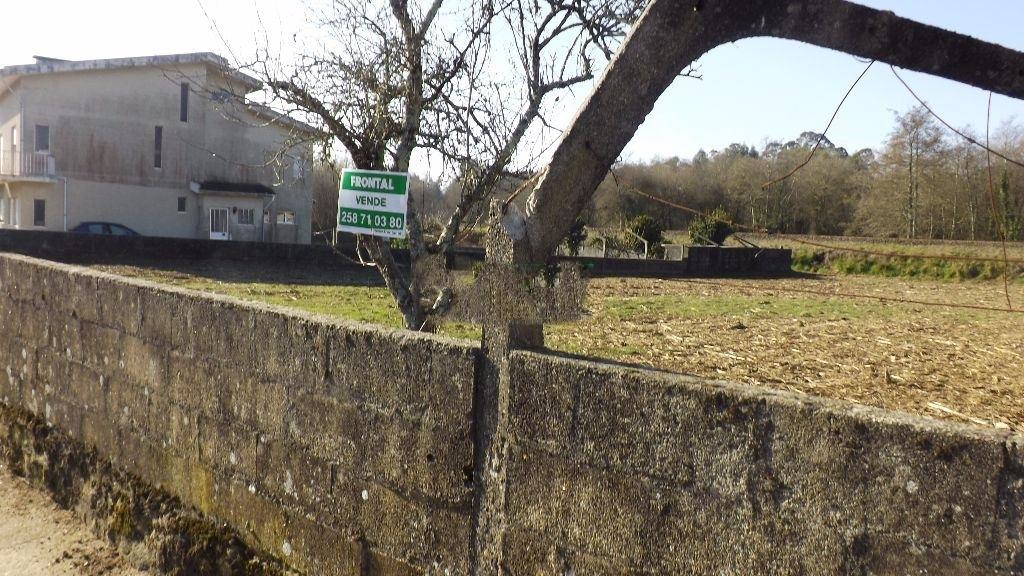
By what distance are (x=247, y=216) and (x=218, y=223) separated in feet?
4.02

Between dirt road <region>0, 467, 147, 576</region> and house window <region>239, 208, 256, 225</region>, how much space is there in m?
28.6

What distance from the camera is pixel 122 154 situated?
102ft

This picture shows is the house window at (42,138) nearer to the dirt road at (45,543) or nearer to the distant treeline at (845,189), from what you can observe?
the dirt road at (45,543)

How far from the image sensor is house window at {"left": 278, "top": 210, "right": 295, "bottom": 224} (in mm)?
35719

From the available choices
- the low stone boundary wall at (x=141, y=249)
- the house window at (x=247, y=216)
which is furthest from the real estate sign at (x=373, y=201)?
the house window at (x=247, y=216)

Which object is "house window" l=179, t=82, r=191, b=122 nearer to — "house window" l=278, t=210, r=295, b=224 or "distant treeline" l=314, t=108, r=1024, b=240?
"house window" l=278, t=210, r=295, b=224

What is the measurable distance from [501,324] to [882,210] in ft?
19.1

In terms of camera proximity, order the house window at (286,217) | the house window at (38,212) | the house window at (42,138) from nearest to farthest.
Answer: the house window at (42,138), the house window at (38,212), the house window at (286,217)

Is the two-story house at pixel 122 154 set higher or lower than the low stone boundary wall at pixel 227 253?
higher

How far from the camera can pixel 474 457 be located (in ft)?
11.4

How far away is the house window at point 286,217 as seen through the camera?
3572 cm

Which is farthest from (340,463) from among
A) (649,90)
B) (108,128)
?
(108,128)

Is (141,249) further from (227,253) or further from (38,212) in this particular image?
(38,212)

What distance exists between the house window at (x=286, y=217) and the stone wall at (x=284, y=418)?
30128 mm
